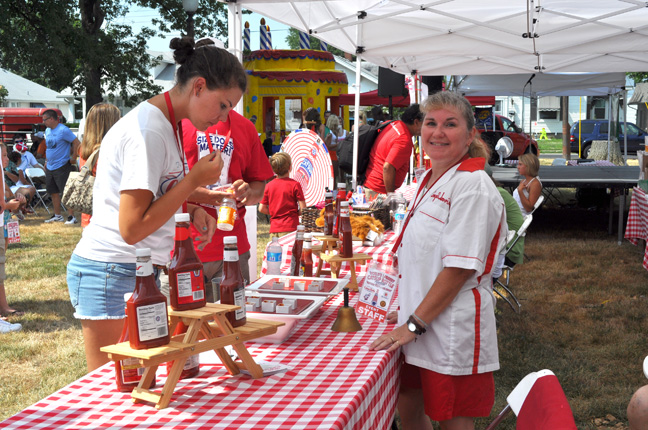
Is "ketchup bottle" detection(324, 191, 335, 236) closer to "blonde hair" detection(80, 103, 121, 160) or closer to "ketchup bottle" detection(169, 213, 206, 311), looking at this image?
"ketchup bottle" detection(169, 213, 206, 311)

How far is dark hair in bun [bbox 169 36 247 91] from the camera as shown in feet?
5.97

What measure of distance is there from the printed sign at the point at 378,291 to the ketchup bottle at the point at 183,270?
88cm

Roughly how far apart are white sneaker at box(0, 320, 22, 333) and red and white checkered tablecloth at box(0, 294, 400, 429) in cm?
395

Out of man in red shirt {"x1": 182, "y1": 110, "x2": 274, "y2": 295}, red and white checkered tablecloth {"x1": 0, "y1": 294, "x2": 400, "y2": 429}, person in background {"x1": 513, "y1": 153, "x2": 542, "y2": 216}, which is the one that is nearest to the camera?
red and white checkered tablecloth {"x1": 0, "y1": 294, "x2": 400, "y2": 429}

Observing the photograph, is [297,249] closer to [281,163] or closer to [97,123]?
[97,123]

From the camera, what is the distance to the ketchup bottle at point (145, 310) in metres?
1.50

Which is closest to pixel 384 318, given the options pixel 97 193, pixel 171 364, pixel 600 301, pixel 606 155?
pixel 171 364

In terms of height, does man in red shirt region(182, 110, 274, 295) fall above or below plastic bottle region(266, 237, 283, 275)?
above

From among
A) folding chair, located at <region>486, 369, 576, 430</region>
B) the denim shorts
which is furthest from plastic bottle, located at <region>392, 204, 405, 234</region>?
folding chair, located at <region>486, 369, 576, 430</region>

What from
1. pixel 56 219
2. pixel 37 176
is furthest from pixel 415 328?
pixel 37 176

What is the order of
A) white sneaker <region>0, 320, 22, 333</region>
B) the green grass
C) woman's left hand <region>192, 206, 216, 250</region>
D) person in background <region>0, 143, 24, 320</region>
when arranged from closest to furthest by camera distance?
woman's left hand <region>192, 206, 216, 250</region>, the green grass, person in background <region>0, 143, 24, 320</region>, white sneaker <region>0, 320, 22, 333</region>

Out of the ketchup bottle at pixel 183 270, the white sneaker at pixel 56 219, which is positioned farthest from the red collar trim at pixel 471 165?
the white sneaker at pixel 56 219

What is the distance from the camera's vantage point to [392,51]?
24.9 feet

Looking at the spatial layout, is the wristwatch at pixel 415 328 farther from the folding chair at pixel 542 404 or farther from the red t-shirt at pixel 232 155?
the red t-shirt at pixel 232 155
